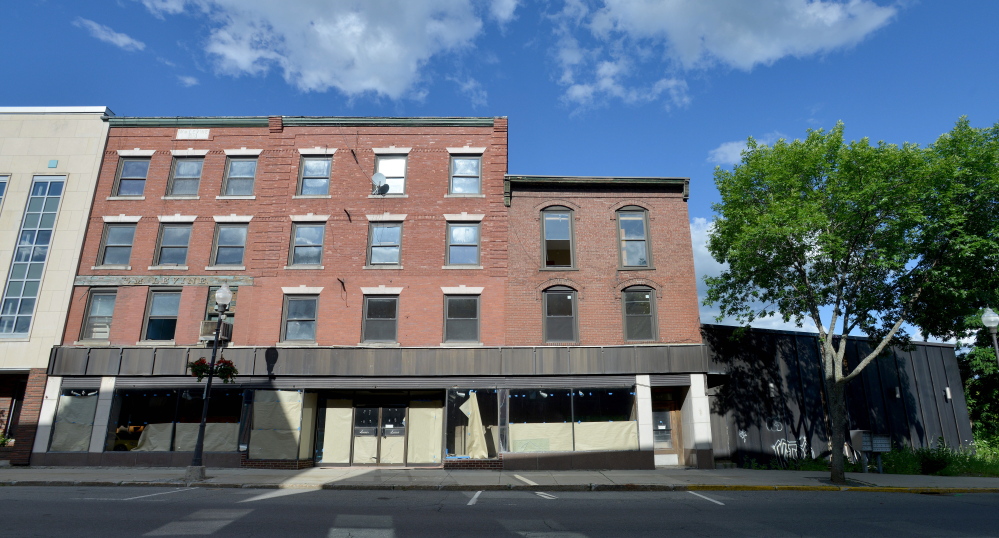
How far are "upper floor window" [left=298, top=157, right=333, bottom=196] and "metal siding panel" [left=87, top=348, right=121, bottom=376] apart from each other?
28.0ft

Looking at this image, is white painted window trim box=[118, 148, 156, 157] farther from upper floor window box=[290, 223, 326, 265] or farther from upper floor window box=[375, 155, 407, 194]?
upper floor window box=[375, 155, 407, 194]

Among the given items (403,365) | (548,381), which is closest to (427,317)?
(403,365)

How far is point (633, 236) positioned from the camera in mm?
21375

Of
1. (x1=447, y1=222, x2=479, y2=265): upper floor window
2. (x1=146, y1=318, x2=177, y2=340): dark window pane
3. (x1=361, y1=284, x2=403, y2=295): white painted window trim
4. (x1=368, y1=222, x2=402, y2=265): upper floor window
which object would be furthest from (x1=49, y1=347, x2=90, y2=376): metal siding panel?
(x1=447, y1=222, x2=479, y2=265): upper floor window

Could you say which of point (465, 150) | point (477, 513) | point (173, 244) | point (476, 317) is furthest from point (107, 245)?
point (477, 513)

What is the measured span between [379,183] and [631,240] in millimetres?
9689

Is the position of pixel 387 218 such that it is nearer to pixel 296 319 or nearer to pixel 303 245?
pixel 303 245

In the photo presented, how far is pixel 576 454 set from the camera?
19.1 metres

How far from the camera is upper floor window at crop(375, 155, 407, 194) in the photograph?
21.9m

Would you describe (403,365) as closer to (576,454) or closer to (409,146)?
(576,454)

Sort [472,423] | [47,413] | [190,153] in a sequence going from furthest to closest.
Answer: [190,153]
[47,413]
[472,423]

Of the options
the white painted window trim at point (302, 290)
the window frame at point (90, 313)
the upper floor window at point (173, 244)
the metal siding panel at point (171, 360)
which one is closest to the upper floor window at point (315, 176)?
the white painted window trim at point (302, 290)

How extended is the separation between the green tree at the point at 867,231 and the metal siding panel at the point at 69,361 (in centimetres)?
2181

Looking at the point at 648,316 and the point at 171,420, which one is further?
the point at 648,316
